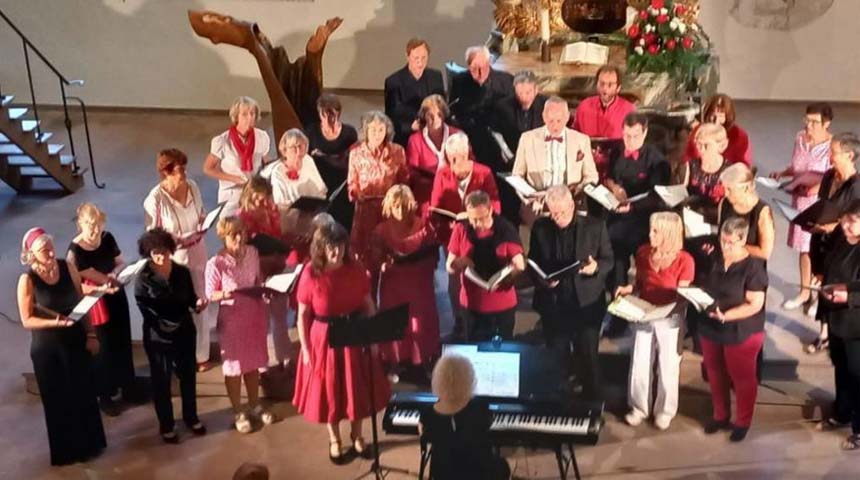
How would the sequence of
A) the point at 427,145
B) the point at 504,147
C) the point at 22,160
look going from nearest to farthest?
the point at 427,145 → the point at 504,147 → the point at 22,160

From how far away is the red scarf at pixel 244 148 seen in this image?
24.0 feet

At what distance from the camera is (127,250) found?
8.80 meters

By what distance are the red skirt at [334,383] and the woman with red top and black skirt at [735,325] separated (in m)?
1.99


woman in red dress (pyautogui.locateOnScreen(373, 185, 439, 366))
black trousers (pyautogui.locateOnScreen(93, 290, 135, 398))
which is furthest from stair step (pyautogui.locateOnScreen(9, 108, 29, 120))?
woman in red dress (pyautogui.locateOnScreen(373, 185, 439, 366))

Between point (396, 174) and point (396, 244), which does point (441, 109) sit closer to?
point (396, 174)

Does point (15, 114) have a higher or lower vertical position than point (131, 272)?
higher

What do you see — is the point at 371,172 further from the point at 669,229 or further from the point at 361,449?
the point at 669,229

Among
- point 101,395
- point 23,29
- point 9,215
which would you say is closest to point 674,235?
point 101,395

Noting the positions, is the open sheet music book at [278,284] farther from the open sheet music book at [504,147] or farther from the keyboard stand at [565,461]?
the open sheet music book at [504,147]

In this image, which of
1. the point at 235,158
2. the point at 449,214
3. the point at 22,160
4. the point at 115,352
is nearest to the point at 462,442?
the point at 449,214

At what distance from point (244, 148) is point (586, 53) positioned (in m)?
3.13

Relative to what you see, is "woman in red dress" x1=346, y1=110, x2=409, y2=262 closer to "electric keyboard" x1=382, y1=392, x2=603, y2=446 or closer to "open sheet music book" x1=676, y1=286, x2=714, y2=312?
"electric keyboard" x1=382, y1=392, x2=603, y2=446

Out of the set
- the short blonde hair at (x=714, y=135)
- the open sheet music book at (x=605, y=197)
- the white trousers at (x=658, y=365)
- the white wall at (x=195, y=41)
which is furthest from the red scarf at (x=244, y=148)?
the white wall at (x=195, y=41)

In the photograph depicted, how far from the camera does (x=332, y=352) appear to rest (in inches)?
234
